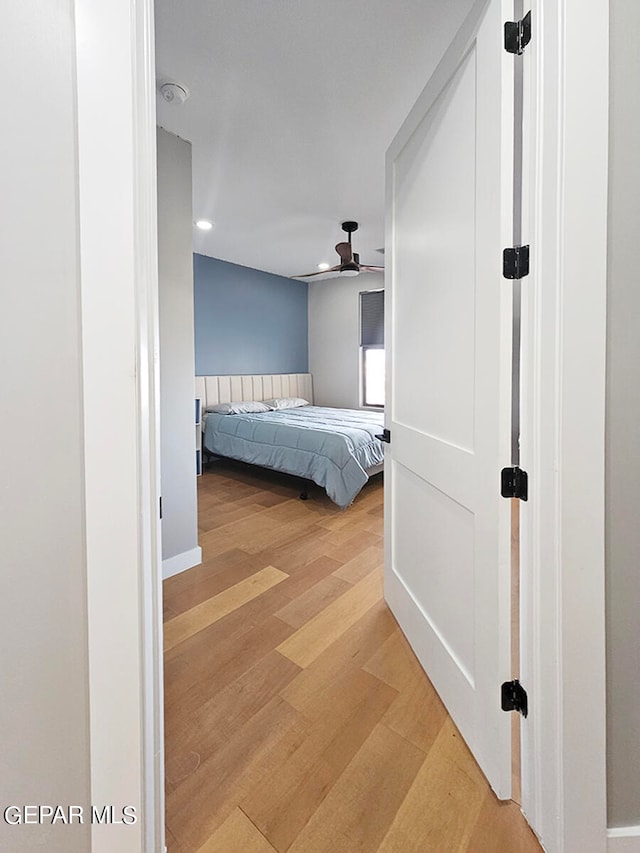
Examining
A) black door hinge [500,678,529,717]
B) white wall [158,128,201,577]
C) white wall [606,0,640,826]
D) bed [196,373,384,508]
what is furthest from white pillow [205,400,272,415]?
white wall [606,0,640,826]

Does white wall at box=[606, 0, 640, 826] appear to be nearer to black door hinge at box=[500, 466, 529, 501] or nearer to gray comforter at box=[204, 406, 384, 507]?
black door hinge at box=[500, 466, 529, 501]

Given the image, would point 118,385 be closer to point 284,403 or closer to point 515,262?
point 515,262

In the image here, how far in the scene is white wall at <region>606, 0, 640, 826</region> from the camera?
2.78 feet

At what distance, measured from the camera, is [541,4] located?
89 cm

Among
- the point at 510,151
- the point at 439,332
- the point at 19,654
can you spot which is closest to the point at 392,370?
the point at 439,332

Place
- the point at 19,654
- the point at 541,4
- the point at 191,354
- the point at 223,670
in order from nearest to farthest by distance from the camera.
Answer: the point at 19,654, the point at 541,4, the point at 223,670, the point at 191,354

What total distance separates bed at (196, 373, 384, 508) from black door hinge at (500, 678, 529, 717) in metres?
2.33

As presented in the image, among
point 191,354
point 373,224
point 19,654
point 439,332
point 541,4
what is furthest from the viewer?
point 373,224

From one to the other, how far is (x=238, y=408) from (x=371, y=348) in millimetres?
2358

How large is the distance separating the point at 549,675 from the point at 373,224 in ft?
13.3

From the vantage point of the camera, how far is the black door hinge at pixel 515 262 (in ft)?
3.15

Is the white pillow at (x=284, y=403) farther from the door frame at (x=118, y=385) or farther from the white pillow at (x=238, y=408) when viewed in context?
the door frame at (x=118, y=385)

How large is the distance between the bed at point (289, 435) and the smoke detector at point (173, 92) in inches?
97.6

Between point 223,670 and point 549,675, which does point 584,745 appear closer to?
point 549,675
